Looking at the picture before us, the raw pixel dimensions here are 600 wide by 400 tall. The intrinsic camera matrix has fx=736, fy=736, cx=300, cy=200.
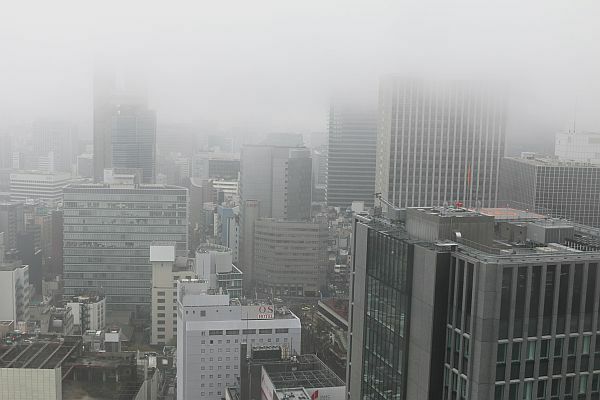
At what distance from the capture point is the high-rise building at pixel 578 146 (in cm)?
1052

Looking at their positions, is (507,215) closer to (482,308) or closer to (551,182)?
(482,308)

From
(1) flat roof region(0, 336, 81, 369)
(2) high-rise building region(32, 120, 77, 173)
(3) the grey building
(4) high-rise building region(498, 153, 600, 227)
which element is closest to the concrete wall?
(1) flat roof region(0, 336, 81, 369)

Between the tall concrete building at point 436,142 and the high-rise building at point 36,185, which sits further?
the high-rise building at point 36,185

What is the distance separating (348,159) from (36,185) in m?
8.10

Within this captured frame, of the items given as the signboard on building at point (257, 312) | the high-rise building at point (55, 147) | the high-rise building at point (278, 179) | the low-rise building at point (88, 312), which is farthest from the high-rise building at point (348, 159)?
the signboard on building at point (257, 312)

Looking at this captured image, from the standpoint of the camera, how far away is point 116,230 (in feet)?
46.7

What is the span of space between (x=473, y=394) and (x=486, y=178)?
389 inches

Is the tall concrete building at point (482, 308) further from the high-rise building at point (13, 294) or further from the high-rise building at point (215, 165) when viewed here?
the high-rise building at point (215, 165)

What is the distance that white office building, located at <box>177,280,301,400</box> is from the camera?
8.68m

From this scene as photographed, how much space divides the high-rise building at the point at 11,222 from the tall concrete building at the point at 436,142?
24.8 feet

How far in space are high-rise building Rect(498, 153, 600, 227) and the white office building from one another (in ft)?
12.3

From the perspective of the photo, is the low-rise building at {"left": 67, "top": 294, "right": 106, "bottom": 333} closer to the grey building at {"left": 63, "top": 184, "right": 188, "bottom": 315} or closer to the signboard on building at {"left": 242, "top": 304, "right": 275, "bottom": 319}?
the grey building at {"left": 63, "top": 184, "right": 188, "bottom": 315}

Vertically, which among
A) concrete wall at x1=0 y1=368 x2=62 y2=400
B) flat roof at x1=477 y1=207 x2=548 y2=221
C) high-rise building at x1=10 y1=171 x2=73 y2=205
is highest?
flat roof at x1=477 y1=207 x2=548 y2=221

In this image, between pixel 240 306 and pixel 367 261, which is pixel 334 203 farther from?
pixel 367 261
